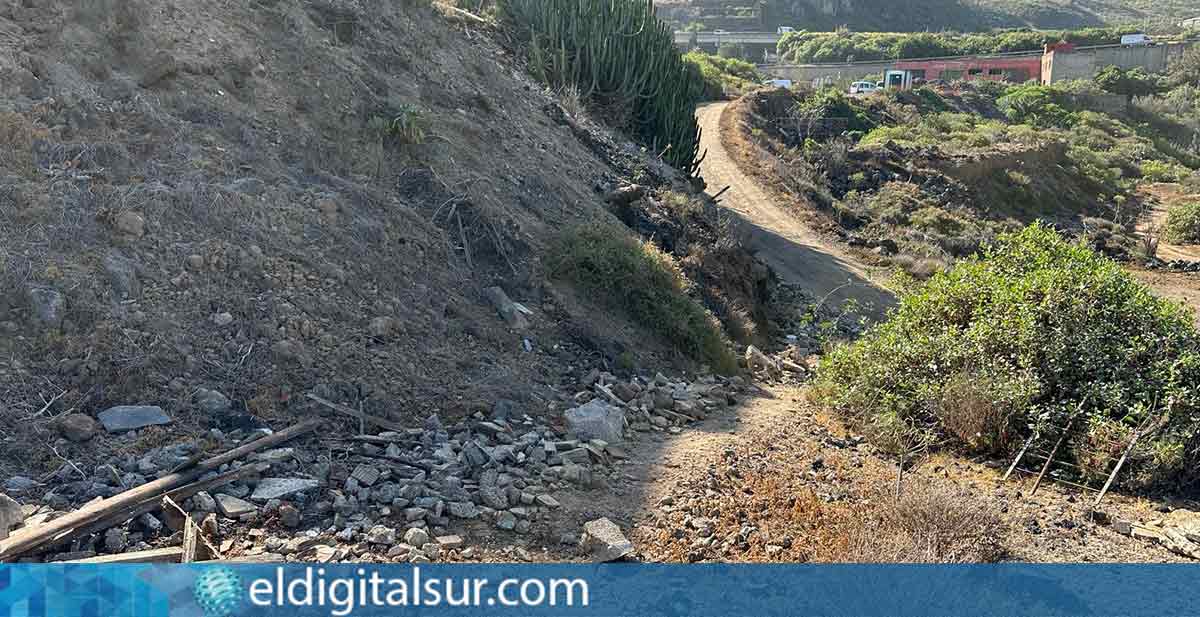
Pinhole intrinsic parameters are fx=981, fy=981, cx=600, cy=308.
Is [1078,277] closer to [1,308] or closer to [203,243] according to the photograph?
[203,243]

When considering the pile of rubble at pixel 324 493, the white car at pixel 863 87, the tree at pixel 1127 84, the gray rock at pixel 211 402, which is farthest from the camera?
the tree at pixel 1127 84

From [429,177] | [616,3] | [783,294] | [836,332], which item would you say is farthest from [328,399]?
[616,3]

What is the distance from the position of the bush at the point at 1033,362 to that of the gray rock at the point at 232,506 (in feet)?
14.6

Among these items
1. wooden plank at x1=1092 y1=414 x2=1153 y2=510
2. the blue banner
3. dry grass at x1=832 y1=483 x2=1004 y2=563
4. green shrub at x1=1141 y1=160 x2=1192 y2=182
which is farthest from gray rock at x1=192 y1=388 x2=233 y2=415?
green shrub at x1=1141 y1=160 x2=1192 y2=182

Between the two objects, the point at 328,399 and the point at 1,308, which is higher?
the point at 1,308

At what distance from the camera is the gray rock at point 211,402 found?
5.61 meters

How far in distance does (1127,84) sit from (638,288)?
45.6 metres

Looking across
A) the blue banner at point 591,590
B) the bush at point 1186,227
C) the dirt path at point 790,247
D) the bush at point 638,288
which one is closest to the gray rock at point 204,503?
the blue banner at point 591,590

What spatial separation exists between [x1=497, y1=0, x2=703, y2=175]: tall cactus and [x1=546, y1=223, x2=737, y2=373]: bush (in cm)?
722

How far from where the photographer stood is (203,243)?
21.9 ft

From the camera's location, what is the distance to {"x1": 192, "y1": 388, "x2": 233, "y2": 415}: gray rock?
5613mm

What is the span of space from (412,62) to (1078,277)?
744 centimetres

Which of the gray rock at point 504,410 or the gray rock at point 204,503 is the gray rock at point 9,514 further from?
the gray rock at point 504,410

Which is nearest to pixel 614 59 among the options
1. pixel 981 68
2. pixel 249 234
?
pixel 249 234
